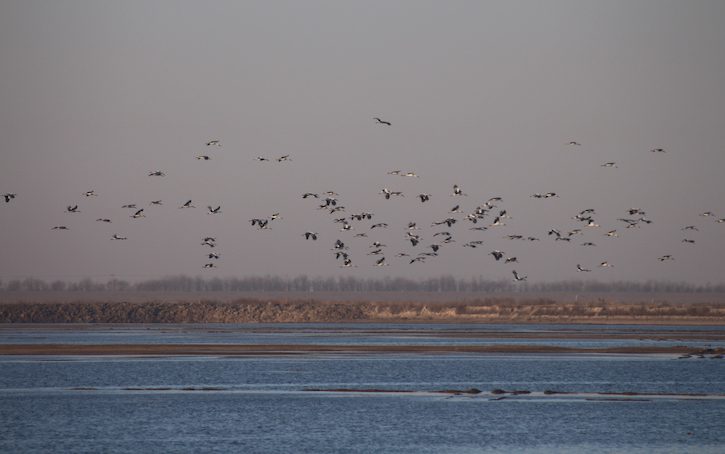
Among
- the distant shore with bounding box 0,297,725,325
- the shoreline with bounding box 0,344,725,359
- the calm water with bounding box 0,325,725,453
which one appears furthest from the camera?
the distant shore with bounding box 0,297,725,325

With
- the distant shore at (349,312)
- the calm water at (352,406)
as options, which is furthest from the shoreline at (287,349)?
the distant shore at (349,312)

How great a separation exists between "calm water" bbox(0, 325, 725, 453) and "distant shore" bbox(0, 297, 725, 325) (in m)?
77.4

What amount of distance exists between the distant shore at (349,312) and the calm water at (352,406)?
77.4 m

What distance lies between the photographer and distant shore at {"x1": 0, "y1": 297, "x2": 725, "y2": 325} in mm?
157750

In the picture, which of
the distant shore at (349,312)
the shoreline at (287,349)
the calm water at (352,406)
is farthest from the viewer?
the distant shore at (349,312)

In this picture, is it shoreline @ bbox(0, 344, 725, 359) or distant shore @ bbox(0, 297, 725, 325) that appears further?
distant shore @ bbox(0, 297, 725, 325)

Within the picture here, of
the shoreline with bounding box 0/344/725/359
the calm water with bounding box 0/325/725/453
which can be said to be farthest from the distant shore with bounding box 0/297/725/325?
the calm water with bounding box 0/325/725/453

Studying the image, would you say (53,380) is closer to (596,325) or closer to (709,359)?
(709,359)

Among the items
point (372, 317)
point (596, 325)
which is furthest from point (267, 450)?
point (372, 317)

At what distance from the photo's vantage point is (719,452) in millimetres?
40969

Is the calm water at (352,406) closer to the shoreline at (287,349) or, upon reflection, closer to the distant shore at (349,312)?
the shoreline at (287,349)

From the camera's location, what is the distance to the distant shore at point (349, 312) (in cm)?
15775

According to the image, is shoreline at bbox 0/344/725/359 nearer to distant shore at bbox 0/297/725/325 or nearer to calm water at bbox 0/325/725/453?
calm water at bbox 0/325/725/453

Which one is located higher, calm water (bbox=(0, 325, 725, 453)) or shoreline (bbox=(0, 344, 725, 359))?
shoreline (bbox=(0, 344, 725, 359))
